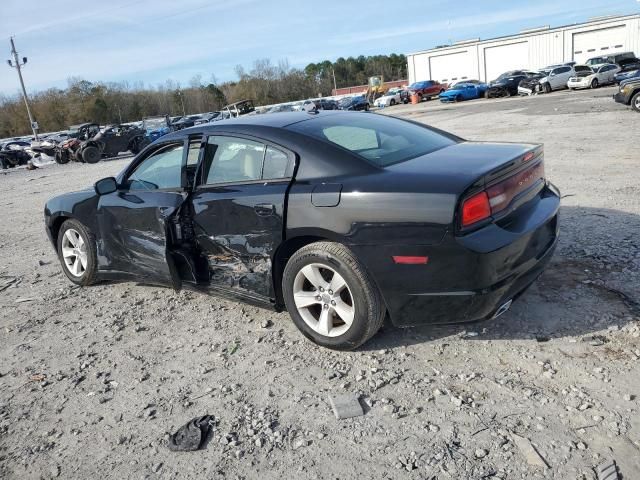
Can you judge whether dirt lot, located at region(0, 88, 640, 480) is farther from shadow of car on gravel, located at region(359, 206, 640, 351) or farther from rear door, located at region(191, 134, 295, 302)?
rear door, located at region(191, 134, 295, 302)

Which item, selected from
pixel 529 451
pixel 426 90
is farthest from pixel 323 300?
pixel 426 90

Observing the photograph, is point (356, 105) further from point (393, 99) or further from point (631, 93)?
point (631, 93)

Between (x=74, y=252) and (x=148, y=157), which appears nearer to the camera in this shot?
(x=148, y=157)

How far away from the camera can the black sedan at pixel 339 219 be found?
9.39 ft

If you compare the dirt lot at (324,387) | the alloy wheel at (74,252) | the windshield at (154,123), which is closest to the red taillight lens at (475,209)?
the dirt lot at (324,387)

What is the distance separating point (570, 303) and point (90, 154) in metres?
23.3

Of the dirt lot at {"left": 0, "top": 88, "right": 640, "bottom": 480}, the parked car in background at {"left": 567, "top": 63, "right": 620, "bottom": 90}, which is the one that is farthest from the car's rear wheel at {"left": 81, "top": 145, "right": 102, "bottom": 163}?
the parked car in background at {"left": 567, "top": 63, "right": 620, "bottom": 90}

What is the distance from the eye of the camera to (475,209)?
9.34ft

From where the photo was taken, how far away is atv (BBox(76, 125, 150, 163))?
75.5 feet

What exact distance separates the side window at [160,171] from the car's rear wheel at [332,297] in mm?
1395

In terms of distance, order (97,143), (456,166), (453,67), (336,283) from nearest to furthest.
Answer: (456,166) → (336,283) → (97,143) → (453,67)

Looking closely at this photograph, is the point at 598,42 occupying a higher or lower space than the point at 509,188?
higher

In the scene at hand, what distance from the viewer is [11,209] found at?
11.6 metres

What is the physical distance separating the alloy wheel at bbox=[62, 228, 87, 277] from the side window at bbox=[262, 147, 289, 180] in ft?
7.65
